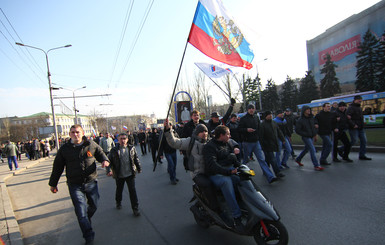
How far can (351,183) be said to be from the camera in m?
4.98

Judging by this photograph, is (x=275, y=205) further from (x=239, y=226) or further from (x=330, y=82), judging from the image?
(x=330, y=82)

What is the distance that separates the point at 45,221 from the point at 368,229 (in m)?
5.88

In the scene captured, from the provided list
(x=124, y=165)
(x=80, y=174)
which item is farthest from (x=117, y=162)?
(x=80, y=174)

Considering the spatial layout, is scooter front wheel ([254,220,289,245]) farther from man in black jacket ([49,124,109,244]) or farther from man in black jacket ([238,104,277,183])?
man in black jacket ([238,104,277,183])

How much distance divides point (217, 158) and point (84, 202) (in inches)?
90.3

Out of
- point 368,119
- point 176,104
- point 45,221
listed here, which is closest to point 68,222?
point 45,221

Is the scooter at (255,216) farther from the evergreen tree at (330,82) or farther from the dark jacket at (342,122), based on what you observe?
the evergreen tree at (330,82)

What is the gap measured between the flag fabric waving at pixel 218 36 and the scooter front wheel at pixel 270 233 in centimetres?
350

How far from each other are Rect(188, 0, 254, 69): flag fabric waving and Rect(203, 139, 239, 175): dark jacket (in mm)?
2309

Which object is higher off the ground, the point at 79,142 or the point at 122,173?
the point at 79,142

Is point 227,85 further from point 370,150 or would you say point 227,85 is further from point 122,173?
point 122,173

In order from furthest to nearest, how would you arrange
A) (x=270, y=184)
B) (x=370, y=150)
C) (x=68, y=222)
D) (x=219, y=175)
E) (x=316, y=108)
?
(x=316, y=108)
(x=370, y=150)
(x=270, y=184)
(x=68, y=222)
(x=219, y=175)

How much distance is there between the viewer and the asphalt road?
3.21 metres

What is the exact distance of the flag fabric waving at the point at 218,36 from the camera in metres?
4.73
